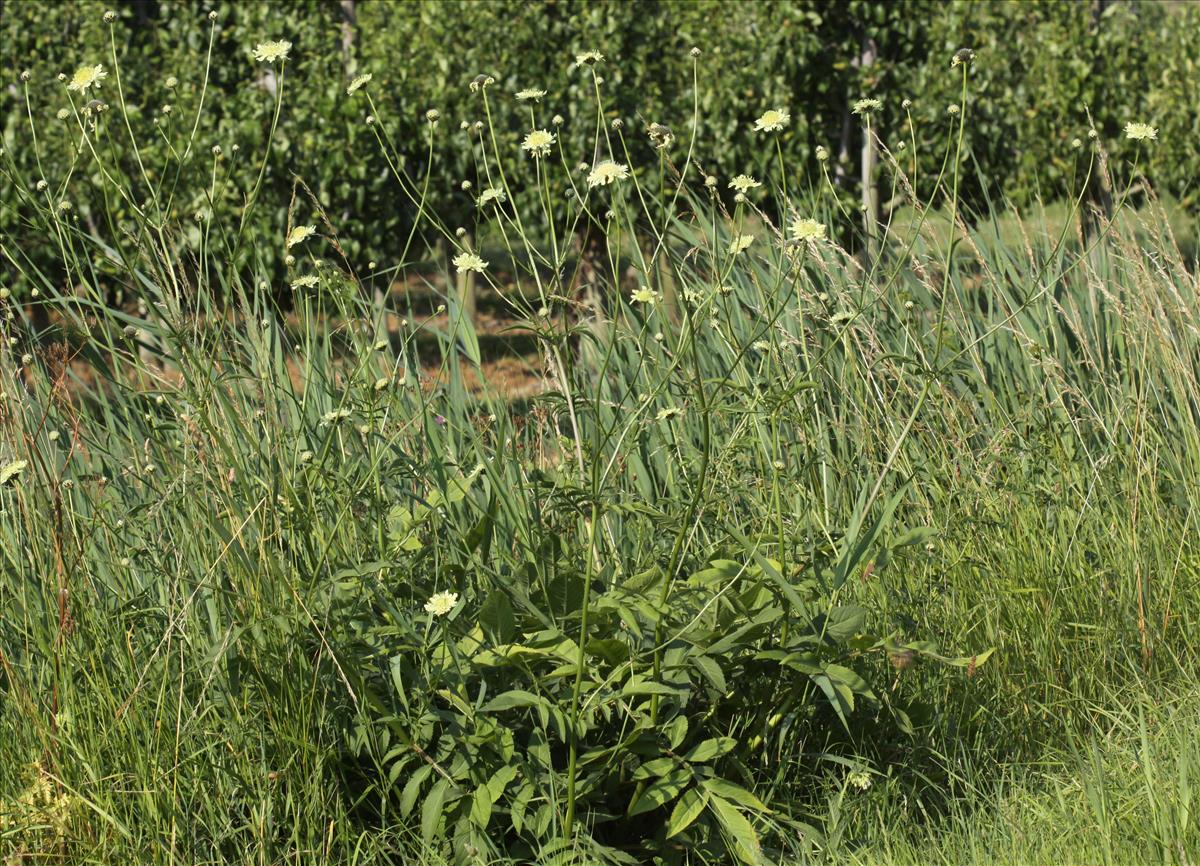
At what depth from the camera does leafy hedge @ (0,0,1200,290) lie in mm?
8656

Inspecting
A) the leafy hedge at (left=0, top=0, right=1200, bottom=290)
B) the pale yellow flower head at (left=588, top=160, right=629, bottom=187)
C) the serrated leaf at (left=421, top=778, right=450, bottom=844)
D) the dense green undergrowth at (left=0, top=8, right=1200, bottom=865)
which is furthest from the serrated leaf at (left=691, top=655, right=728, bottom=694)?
the leafy hedge at (left=0, top=0, right=1200, bottom=290)

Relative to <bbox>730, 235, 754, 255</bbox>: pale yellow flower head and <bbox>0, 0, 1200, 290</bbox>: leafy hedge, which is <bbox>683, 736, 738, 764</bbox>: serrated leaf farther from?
<bbox>0, 0, 1200, 290</bbox>: leafy hedge

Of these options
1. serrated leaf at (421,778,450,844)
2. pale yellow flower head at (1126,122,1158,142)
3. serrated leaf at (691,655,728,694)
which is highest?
pale yellow flower head at (1126,122,1158,142)

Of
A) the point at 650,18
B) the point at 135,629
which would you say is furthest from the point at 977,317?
the point at 650,18

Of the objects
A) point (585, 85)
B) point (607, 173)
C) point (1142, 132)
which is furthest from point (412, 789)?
point (585, 85)

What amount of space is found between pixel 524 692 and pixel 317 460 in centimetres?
66

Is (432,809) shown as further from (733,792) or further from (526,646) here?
(733,792)

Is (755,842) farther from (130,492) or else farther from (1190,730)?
(130,492)

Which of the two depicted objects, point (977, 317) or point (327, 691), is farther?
point (977, 317)

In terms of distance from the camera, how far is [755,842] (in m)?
Result: 2.15

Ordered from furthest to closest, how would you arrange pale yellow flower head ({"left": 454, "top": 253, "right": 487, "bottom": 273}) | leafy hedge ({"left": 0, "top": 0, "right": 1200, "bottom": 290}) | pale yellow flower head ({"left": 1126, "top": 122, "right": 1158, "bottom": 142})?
leafy hedge ({"left": 0, "top": 0, "right": 1200, "bottom": 290}) < pale yellow flower head ({"left": 1126, "top": 122, "right": 1158, "bottom": 142}) < pale yellow flower head ({"left": 454, "top": 253, "right": 487, "bottom": 273})

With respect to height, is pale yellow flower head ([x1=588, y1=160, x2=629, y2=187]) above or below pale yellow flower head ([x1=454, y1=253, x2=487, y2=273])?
above

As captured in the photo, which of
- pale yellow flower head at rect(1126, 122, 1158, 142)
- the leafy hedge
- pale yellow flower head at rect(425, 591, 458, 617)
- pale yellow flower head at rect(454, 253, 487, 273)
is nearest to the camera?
pale yellow flower head at rect(425, 591, 458, 617)

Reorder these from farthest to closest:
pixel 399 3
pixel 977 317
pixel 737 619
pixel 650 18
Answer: pixel 399 3
pixel 650 18
pixel 977 317
pixel 737 619
